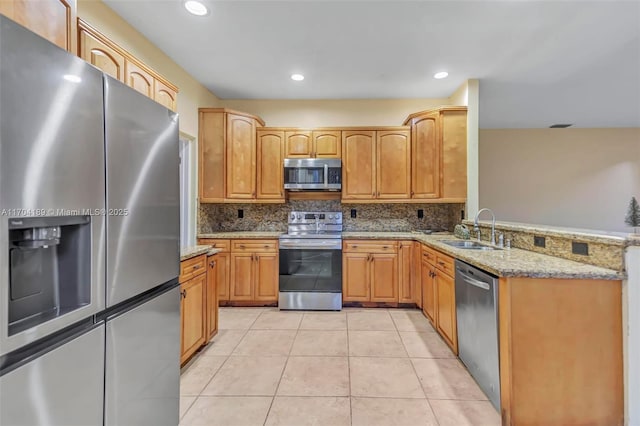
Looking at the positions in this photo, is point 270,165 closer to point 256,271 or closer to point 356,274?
point 256,271

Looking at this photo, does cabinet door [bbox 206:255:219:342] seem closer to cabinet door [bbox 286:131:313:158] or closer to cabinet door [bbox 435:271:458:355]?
cabinet door [bbox 286:131:313:158]

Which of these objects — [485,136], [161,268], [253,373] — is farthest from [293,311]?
[485,136]

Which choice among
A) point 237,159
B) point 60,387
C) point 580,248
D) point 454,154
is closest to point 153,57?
point 237,159

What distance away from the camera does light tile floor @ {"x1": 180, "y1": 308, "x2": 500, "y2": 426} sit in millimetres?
1646

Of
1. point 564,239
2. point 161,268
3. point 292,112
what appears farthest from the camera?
point 292,112

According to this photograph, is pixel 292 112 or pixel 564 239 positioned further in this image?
pixel 292 112

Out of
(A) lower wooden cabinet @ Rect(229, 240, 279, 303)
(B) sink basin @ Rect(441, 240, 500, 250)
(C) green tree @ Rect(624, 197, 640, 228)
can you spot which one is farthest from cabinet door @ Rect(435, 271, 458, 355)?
(A) lower wooden cabinet @ Rect(229, 240, 279, 303)

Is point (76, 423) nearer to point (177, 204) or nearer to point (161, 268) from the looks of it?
point (161, 268)

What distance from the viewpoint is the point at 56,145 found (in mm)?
799

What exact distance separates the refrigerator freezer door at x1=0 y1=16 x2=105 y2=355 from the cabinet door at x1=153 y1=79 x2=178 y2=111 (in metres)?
1.27

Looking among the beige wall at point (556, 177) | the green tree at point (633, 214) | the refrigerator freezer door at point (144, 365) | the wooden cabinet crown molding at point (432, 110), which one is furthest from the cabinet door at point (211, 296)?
the beige wall at point (556, 177)

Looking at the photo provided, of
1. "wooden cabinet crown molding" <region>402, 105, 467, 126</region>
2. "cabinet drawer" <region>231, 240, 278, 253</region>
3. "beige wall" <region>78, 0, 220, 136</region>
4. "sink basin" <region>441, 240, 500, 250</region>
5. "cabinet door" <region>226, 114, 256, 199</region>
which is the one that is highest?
"beige wall" <region>78, 0, 220, 136</region>

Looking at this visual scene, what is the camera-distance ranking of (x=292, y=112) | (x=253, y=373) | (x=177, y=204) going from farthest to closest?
(x=292, y=112) → (x=253, y=373) → (x=177, y=204)

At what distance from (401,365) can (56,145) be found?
2.41 metres
